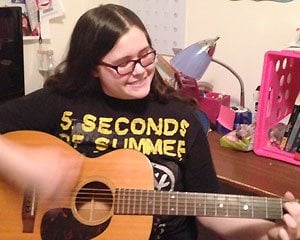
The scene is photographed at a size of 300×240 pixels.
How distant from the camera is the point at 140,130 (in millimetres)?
1315

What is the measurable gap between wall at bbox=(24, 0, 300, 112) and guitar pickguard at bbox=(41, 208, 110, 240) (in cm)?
95

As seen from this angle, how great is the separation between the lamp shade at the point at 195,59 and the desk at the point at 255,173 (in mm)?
283

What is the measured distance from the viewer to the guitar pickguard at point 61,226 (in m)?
1.18

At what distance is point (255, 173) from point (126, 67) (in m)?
0.52

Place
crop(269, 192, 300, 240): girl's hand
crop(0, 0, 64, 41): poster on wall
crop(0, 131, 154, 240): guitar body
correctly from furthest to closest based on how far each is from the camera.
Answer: crop(0, 0, 64, 41): poster on wall, crop(0, 131, 154, 240): guitar body, crop(269, 192, 300, 240): girl's hand

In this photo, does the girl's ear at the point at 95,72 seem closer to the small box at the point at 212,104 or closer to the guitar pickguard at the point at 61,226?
the guitar pickguard at the point at 61,226

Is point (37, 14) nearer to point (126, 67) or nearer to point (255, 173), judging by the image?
point (126, 67)

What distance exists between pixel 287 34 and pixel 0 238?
1.19m

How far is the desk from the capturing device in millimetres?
Answer: 1329

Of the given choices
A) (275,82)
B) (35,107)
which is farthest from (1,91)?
(275,82)

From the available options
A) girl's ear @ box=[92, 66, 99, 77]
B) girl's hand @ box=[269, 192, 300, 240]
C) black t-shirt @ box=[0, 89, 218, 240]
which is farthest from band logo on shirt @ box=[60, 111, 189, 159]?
girl's hand @ box=[269, 192, 300, 240]

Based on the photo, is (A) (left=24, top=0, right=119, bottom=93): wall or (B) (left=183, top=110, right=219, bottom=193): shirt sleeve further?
(A) (left=24, top=0, right=119, bottom=93): wall

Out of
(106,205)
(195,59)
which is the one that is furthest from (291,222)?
(195,59)

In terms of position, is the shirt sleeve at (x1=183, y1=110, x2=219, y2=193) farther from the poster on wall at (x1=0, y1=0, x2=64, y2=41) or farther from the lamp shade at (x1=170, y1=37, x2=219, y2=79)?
the poster on wall at (x1=0, y1=0, x2=64, y2=41)
